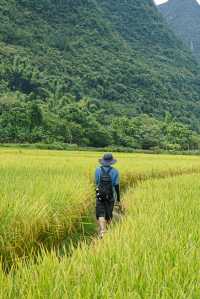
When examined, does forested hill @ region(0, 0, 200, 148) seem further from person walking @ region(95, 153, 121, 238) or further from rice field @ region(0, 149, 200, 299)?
rice field @ region(0, 149, 200, 299)

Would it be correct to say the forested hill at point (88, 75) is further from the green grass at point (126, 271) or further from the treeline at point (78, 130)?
the green grass at point (126, 271)

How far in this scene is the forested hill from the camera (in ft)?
163

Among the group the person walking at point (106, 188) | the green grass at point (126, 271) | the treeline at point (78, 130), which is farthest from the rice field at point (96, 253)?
the treeline at point (78, 130)

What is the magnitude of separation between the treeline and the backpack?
116ft

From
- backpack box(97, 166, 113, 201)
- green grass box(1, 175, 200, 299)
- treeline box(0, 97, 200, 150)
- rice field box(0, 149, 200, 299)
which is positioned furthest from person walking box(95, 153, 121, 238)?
treeline box(0, 97, 200, 150)

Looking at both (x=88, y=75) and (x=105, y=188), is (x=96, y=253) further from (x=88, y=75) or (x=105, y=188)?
(x=88, y=75)

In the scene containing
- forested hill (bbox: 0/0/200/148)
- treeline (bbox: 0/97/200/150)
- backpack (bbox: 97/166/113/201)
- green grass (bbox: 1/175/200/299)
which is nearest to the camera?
green grass (bbox: 1/175/200/299)

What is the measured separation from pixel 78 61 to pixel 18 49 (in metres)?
13.9

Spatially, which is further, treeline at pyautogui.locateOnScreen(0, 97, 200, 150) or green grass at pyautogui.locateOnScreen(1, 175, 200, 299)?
treeline at pyautogui.locateOnScreen(0, 97, 200, 150)

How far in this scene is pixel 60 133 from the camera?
4722 centimetres

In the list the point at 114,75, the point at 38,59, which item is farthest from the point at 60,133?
the point at 114,75

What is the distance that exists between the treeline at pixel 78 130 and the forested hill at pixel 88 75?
4.2 inches

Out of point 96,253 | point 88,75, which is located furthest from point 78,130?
point 96,253

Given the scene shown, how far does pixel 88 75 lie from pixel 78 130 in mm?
38294
